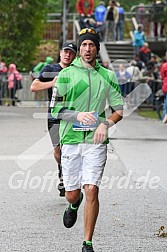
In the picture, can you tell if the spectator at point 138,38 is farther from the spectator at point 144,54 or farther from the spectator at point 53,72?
the spectator at point 53,72

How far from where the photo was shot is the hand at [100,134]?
7785 mm

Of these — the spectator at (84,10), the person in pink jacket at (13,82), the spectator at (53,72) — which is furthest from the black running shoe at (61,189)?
the spectator at (84,10)

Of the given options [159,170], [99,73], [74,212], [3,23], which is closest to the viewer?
[99,73]

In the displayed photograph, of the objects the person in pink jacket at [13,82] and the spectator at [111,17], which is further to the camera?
the spectator at [111,17]

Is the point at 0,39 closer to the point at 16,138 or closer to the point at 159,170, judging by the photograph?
the point at 16,138

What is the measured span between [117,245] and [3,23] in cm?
3471

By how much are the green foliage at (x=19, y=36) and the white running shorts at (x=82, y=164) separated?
3312cm

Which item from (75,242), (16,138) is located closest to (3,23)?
(16,138)

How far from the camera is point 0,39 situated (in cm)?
4269

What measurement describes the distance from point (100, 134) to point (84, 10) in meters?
28.4

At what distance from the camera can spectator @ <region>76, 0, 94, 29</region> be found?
1375 inches

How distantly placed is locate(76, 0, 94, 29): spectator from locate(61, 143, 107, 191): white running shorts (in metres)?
26.9

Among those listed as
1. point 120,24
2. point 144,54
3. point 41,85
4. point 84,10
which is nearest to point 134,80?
point 144,54

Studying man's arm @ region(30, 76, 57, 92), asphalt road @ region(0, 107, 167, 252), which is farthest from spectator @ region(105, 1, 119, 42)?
man's arm @ region(30, 76, 57, 92)
